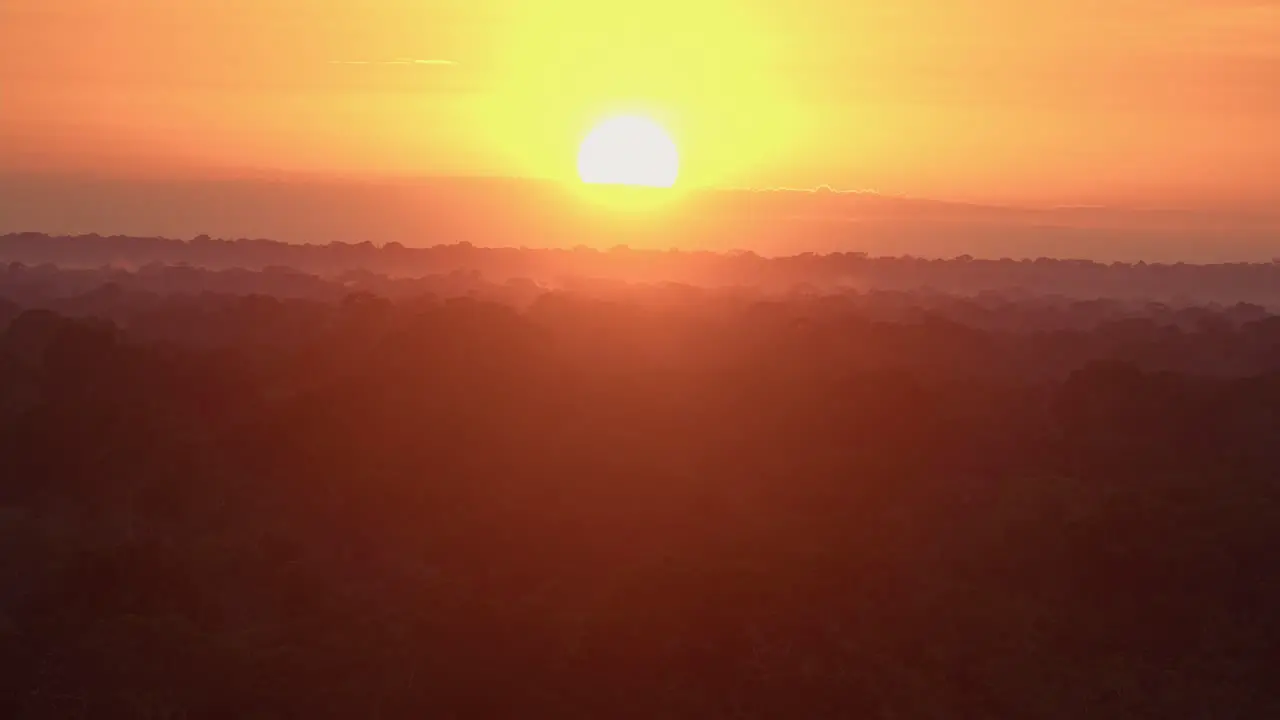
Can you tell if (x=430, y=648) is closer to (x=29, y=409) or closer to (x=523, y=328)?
(x=29, y=409)

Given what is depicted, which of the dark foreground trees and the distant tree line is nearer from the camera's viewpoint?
the dark foreground trees

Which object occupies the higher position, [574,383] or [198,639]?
[574,383]

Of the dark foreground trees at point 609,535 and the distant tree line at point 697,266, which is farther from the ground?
the distant tree line at point 697,266

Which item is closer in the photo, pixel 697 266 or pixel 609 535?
pixel 609 535

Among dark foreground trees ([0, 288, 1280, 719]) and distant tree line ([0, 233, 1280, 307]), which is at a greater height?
distant tree line ([0, 233, 1280, 307])

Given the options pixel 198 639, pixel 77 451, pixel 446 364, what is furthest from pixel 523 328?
pixel 198 639

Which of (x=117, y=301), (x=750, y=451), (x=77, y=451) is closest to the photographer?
(x=77, y=451)

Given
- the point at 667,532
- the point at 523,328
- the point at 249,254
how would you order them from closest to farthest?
1. the point at 667,532
2. the point at 523,328
3. the point at 249,254

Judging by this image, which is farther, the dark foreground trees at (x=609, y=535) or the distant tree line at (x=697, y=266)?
the distant tree line at (x=697, y=266)
